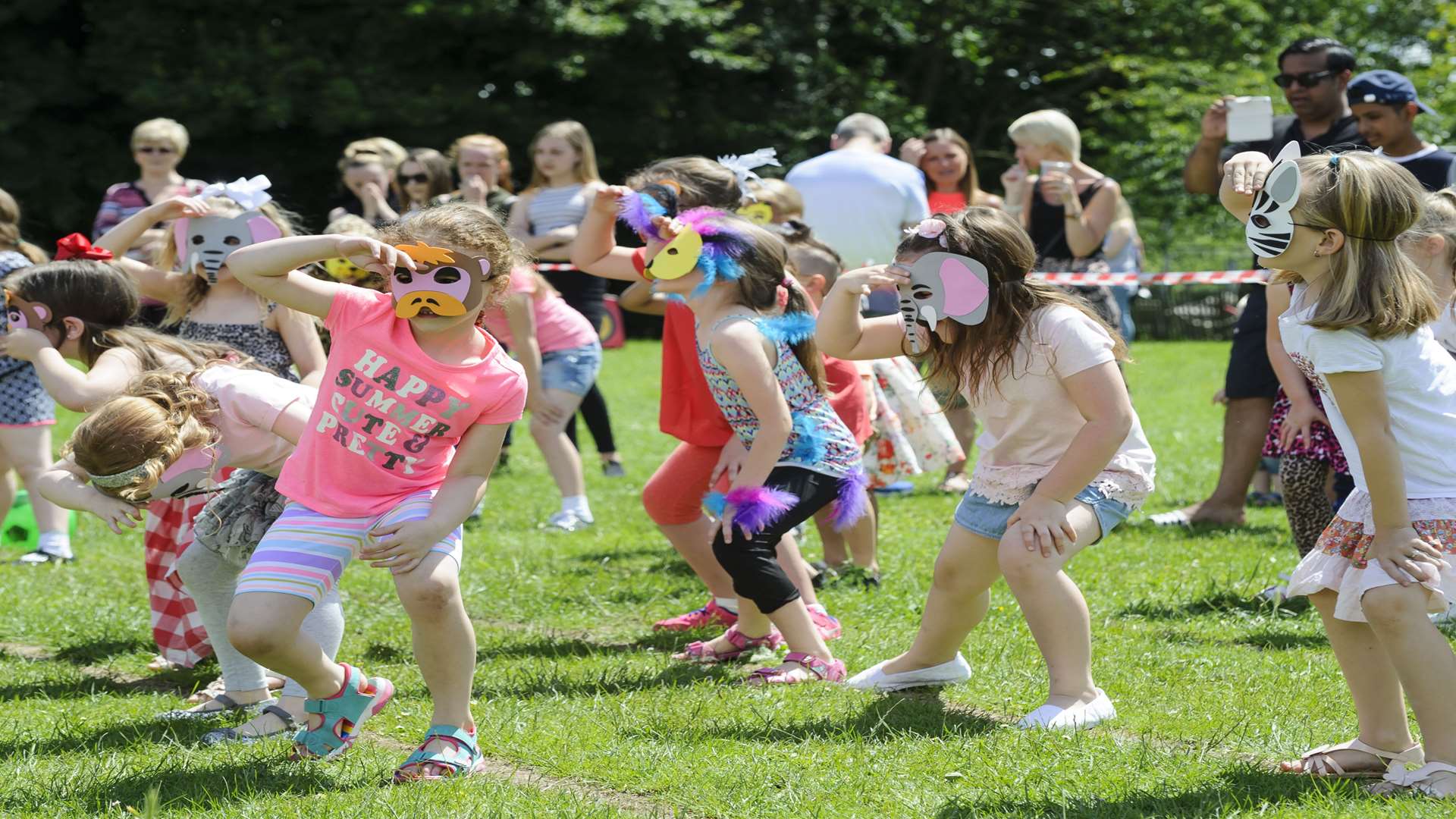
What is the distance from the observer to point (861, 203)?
303 inches

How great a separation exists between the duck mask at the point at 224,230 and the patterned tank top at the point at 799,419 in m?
1.47

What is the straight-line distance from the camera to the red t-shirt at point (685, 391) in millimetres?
5230

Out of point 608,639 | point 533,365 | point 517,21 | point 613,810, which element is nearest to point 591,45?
point 517,21

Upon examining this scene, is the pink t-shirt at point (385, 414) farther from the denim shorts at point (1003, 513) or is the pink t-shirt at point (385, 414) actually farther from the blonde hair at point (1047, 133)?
the blonde hair at point (1047, 133)

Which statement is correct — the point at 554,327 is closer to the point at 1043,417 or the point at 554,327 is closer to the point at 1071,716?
the point at 1043,417

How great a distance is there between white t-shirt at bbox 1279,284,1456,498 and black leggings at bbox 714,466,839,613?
1.67 meters

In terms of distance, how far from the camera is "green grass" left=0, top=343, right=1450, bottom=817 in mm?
3469

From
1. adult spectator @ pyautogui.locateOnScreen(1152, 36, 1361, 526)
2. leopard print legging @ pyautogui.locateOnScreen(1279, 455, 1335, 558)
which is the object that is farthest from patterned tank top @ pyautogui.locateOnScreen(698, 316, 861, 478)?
adult spectator @ pyautogui.locateOnScreen(1152, 36, 1361, 526)

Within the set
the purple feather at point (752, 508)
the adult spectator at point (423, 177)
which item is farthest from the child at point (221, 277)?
the adult spectator at point (423, 177)

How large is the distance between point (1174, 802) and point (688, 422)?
2.41 m

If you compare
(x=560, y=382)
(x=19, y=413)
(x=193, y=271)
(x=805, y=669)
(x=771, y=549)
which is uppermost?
(x=193, y=271)

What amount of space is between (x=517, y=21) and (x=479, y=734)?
21618mm

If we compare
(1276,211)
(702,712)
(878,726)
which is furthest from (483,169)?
(1276,211)

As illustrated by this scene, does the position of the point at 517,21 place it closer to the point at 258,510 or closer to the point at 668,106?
the point at 668,106
